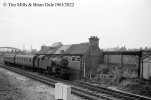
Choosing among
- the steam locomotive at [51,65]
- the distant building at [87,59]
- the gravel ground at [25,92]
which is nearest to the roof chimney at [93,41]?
the distant building at [87,59]

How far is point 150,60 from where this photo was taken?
16.1 m

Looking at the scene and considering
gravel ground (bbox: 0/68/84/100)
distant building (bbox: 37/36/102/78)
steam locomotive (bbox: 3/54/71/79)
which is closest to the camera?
gravel ground (bbox: 0/68/84/100)

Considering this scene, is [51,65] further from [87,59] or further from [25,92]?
[25,92]

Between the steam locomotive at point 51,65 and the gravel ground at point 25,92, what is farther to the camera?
the steam locomotive at point 51,65

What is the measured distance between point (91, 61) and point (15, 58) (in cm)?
2402

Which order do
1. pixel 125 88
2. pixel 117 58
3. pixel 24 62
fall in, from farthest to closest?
pixel 24 62 → pixel 117 58 → pixel 125 88

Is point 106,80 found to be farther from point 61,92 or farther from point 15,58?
point 15,58

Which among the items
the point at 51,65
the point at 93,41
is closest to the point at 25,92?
the point at 51,65

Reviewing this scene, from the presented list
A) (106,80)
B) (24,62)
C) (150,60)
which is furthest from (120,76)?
(24,62)

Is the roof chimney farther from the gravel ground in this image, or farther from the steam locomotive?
the gravel ground

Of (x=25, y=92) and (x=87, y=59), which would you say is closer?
(x=25, y=92)

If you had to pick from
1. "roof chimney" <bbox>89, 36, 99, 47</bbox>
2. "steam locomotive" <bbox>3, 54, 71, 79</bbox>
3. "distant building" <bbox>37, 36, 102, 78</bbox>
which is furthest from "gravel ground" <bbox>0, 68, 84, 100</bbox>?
"roof chimney" <bbox>89, 36, 99, 47</bbox>

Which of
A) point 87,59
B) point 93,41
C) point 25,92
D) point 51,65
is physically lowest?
point 25,92

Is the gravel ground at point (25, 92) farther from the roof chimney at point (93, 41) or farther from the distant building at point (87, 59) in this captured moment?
the roof chimney at point (93, 41)
